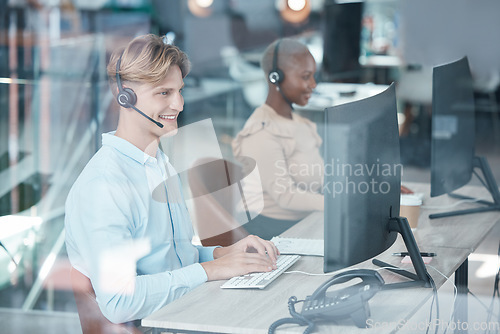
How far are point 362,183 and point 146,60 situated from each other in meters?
0.65

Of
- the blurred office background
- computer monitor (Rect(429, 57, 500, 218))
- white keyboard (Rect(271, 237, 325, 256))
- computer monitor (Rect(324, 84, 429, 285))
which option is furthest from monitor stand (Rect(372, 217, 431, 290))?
the blurred office background

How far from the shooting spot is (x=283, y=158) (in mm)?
2691

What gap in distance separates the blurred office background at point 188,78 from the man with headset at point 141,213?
2.69ft

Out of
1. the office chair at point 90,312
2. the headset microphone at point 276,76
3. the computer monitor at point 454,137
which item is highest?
the headset microphone at point 276,76

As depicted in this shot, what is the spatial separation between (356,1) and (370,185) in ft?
9.48

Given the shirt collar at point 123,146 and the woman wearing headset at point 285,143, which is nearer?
the shirt collar at point 123,146

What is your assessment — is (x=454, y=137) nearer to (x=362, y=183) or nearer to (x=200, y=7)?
(x=362, y=183)

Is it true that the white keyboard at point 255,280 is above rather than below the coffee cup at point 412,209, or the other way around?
below

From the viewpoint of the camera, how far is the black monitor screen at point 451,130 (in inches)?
88.7

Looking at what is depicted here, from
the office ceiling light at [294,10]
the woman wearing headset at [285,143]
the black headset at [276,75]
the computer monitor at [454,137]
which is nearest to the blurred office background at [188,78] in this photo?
the office ceiling light at [294,10]

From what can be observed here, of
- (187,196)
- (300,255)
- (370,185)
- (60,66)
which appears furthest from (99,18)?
(370,185)

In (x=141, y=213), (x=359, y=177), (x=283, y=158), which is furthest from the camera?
(x=283, y=158)

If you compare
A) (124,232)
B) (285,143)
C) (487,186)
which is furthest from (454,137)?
(124,232)

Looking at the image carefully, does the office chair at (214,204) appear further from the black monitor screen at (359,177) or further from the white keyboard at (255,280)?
the black monitor screen at (359,177)
